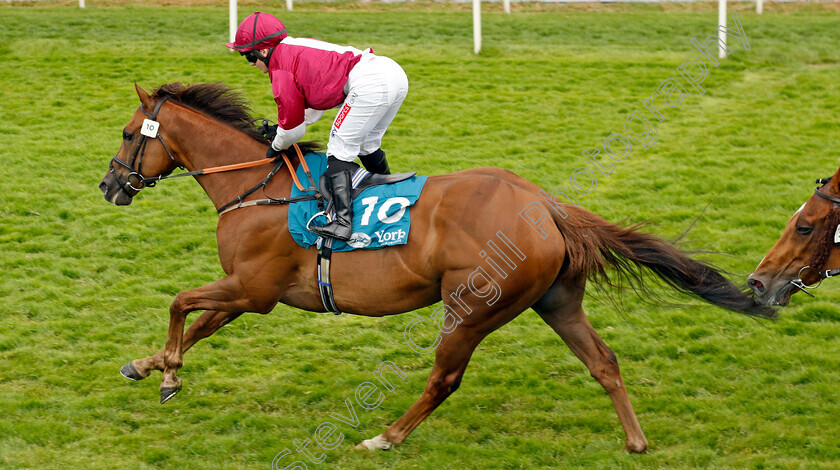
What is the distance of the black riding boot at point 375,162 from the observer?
4641mm

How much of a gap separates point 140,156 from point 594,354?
279 cm

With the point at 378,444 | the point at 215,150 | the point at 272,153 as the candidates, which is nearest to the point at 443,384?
the point at 378,444

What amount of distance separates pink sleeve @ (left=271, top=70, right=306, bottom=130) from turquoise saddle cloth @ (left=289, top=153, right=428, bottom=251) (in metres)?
0.41

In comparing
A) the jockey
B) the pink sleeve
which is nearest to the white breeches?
the jockey

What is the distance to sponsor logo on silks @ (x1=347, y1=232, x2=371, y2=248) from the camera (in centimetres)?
414

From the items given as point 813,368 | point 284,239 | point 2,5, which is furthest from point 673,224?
point 2,5

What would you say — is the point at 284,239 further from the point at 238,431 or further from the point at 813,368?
Result: the point at 813,368

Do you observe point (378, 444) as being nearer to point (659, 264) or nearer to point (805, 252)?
point (659, 264)

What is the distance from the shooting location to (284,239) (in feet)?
14.1

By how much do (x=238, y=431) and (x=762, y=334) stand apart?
3.62 m

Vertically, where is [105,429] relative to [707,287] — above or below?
below

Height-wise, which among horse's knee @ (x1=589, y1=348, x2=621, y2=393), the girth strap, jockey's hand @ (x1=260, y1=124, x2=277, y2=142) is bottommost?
horse's knee @ (x1=589, y1=348, x2=621, y2=393)

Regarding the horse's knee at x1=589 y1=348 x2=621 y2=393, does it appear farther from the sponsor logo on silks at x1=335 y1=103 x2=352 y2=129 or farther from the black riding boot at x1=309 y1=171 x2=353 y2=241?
the sponsor logo on silks at x1=335 y1=103 x2=352 y2=129

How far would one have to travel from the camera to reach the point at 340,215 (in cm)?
413
